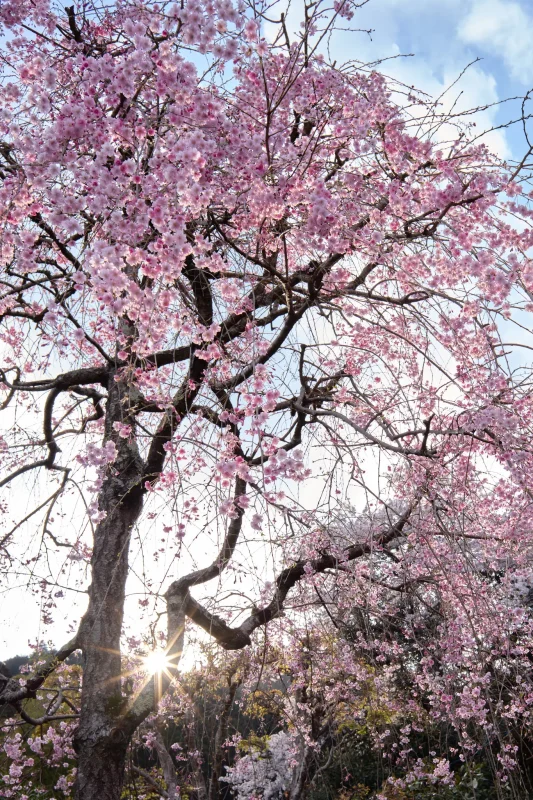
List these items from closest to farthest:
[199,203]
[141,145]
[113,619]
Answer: [199,203] < [141,145] < [113,619]

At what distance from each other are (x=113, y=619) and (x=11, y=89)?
3.55 meters

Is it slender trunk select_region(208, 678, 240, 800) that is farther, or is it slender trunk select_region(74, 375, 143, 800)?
slender trunk select_region(208, 678, 240, 800)

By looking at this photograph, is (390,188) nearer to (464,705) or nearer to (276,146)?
(276,146)

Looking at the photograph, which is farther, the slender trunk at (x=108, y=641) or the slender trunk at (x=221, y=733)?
the slender trunk at (x=221, y=733)

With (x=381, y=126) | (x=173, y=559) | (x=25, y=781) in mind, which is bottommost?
(x=25, y=781)

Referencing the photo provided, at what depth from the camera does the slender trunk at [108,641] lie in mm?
3832

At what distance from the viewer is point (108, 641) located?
4.24 meters

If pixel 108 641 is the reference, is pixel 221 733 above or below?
below

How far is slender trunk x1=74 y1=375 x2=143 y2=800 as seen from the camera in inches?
A: 151

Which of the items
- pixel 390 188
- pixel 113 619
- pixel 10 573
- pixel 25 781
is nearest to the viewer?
pixel 390 188

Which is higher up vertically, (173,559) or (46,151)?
(46,151)

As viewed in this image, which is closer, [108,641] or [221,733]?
[108,641]

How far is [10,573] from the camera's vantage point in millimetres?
4598

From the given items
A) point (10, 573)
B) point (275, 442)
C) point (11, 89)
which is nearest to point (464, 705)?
point (10, 573)
